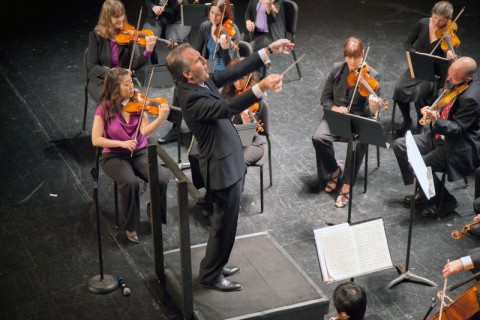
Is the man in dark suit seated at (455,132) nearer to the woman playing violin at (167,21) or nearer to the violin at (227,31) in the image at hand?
the violin at (227,31)

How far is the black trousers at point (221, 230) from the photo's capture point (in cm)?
448

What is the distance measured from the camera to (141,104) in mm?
5527

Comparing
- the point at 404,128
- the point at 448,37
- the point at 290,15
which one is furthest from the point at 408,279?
the point at 290,15

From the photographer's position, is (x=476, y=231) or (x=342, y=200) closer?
(x=476, y=231)

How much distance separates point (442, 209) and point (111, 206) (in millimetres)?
2610

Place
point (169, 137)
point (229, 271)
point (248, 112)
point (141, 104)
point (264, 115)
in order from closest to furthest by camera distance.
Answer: point (229, 271)
point (141, 104)
point (248, 112)
point (264, 115)
point (169, 137)

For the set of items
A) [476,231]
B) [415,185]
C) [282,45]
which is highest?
[282,45]

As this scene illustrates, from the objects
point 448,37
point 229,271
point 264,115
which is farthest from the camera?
point 448,37

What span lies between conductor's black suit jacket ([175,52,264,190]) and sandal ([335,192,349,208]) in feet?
5.35

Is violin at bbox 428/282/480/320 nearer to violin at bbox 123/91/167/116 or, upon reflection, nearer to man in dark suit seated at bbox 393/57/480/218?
man in dark suit seated at bbox 393/57/480/218

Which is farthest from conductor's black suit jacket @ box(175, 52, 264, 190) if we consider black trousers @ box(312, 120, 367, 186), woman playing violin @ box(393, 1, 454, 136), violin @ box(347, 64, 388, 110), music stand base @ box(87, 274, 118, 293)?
woman playing violin @ box(393, 1, 454, 136)

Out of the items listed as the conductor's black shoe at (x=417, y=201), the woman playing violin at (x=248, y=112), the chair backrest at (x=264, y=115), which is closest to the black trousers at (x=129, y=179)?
the woman playing violin at (x=248, y=112)

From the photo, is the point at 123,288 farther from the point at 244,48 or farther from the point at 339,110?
the point at 244,48

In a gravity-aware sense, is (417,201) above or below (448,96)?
below
